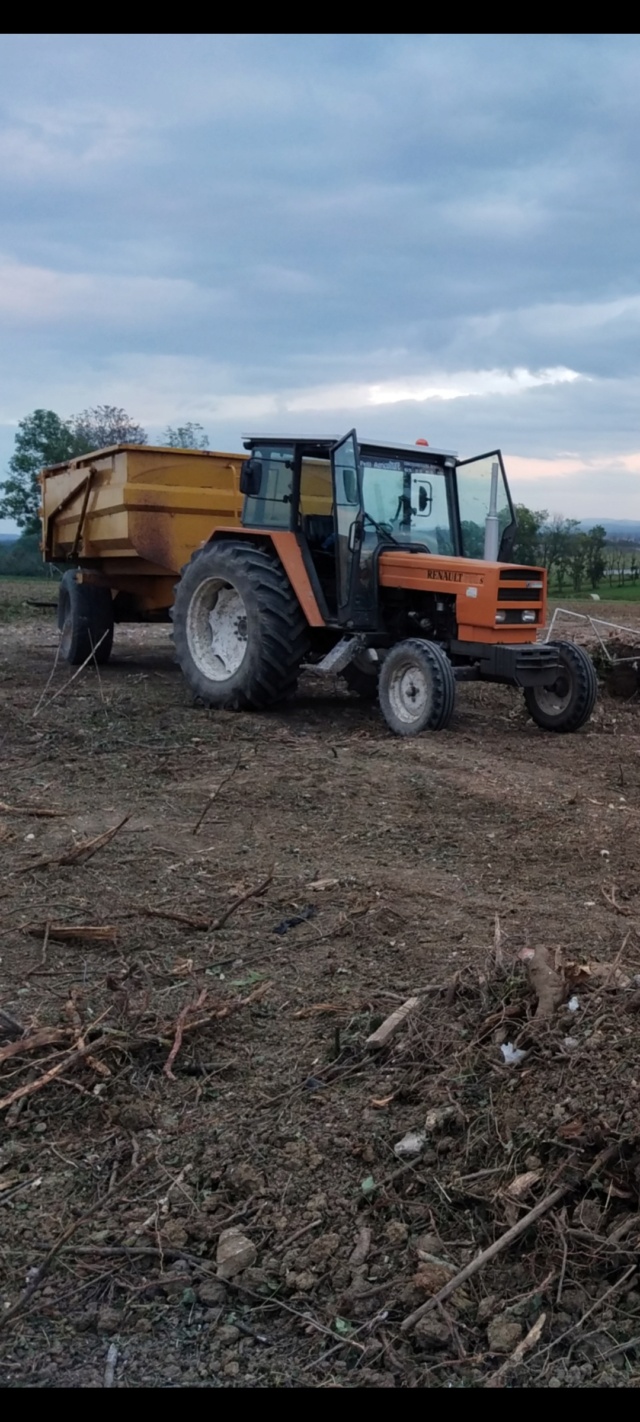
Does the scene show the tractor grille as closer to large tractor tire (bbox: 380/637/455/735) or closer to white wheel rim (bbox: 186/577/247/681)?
large tractor tire (bbox: 380/637/455/735)

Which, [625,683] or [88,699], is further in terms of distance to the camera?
[625,683]

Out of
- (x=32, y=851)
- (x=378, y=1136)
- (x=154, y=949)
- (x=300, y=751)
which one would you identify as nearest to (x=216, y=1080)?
(x=378, y=1136)

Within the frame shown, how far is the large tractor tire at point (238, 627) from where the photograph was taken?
30.4 ft

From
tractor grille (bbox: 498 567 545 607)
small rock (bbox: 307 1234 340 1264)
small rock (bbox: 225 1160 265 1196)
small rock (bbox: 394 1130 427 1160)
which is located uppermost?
tractor grille (bbox: 498 567 545 607)

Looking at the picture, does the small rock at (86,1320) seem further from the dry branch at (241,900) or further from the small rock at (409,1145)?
the dry branch at (241,900)

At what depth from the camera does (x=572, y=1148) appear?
2.86 meters

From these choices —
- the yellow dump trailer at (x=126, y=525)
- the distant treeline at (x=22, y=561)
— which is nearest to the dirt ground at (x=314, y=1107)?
the yellow dump trailer at (x=126, y=525)

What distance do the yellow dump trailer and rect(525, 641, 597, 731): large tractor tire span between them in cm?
383

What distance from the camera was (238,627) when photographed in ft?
32.5

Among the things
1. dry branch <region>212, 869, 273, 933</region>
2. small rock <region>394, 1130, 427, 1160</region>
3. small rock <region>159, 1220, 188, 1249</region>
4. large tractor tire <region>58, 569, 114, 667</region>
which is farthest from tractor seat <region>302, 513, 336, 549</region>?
small rock <region>159, 1220, 188, 1249</region>

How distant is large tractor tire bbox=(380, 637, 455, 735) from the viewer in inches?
332

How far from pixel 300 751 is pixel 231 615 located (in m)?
2.20

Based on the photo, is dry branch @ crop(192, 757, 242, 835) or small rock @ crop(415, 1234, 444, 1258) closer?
small rock @ crop(415, 1234, 444, 1258)
